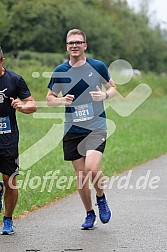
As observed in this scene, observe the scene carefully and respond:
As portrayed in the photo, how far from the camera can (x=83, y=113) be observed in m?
8.41

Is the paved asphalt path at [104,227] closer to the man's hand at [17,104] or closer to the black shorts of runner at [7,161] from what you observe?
the black shorts of runner at [7,161]

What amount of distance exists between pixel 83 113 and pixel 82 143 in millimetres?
366

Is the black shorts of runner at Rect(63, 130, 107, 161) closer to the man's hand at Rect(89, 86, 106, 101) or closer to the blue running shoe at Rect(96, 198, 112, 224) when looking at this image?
the man's hand at Rect(89, 86, 106, 101)

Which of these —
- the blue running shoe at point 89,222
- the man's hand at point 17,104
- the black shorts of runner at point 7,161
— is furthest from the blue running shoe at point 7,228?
the man's hand at point 17,104

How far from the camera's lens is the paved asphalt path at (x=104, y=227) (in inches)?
295

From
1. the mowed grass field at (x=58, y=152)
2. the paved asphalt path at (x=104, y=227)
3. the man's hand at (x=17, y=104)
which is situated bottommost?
the mowed grass field at (x=58, y=152)

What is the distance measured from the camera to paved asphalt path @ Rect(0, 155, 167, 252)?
749 cm

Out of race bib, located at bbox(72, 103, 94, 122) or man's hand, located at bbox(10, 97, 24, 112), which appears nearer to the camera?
man's hand, located at bbox(10, 97, 24, 112)

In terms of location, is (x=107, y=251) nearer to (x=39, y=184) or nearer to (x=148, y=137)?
(x=39, y=184)

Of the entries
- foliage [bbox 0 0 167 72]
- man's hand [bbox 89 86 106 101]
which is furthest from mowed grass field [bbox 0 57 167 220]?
foliage [bbox 0 0 167 72]

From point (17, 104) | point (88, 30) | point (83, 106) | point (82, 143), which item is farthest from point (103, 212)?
point (88, 30)

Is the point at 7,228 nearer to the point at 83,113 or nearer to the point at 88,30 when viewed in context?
the point at 83,113

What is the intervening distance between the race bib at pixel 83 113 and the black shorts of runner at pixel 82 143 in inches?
7.1

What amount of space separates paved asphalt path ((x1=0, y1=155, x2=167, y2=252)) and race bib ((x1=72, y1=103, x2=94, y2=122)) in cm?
125
